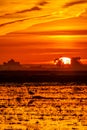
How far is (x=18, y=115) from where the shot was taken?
63.2m

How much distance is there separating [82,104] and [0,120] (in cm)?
2150

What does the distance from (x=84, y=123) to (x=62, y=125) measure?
2.35 metres

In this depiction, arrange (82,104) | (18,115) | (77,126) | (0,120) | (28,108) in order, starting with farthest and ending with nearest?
(82,104)
(28,108)
(18,115)
(0,120)
(77,126)

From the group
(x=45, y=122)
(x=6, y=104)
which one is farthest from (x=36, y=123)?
(x=6, y=104)

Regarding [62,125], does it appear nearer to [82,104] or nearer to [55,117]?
[55,117]

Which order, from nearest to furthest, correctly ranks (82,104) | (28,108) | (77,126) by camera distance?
(77,126) < (28,108) < (82,104)

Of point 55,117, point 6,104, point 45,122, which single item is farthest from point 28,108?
point 45,122

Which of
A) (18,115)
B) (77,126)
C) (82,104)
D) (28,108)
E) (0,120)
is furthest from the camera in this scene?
(82,104)

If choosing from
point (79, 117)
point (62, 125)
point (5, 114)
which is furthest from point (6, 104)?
point (62, 125)

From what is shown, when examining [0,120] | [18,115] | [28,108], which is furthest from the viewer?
[28,108]

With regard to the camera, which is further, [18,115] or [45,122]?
[18,115]

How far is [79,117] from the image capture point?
2392 inches

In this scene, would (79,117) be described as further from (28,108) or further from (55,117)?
(28,108)

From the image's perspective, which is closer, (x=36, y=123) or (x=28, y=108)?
(x=36, y=123)
